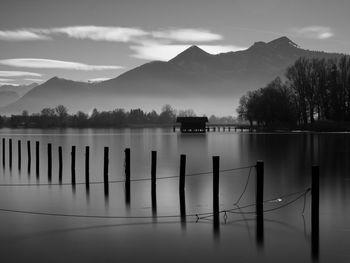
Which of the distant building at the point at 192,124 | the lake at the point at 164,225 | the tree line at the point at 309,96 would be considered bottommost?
the lake at the point at 164,225

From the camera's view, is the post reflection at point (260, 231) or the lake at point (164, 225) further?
the post reflection at point (260, 231)

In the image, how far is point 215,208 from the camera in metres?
20.2

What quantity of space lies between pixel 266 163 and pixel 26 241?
3283 cm

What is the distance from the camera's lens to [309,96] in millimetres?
121625

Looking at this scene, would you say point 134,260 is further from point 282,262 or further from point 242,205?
point 242,205

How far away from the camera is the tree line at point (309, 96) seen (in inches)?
4628

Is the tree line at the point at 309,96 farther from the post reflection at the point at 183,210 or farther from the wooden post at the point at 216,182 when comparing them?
the wooden post at the point at 216,182

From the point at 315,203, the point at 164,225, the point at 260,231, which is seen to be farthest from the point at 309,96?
the point at 315,203

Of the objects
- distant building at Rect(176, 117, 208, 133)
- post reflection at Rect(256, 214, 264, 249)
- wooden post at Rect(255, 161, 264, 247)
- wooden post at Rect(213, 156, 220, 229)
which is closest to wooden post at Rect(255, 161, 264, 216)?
wooden post at Rect(255, 161, 264, 247)

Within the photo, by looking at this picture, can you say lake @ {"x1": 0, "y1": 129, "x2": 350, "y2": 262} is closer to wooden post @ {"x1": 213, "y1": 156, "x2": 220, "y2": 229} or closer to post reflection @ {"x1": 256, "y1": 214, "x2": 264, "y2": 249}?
post reflection @ {"x1": 256, "y1": 214, "x2": 264, "y2": 249}

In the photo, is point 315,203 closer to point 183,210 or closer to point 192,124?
point 183,210

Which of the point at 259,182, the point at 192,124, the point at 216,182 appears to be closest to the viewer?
the point at 259,182

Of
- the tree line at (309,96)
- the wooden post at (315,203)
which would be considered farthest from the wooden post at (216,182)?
the tree line at (309,96)

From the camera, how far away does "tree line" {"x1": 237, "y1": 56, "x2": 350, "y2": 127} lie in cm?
11756
